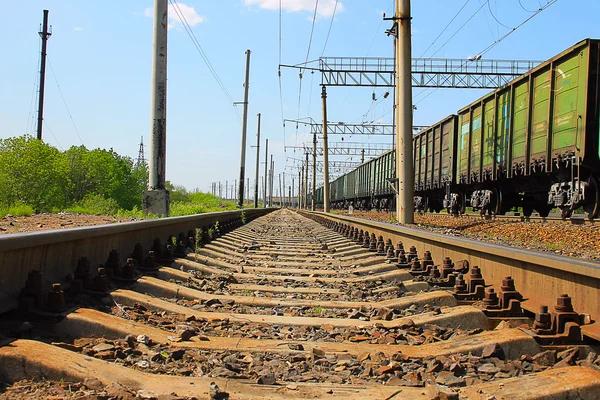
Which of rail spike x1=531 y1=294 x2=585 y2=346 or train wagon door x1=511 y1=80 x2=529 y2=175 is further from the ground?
train wagon door x1=511 y1=80 x2=529 y2=175

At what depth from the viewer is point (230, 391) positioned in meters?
2.62

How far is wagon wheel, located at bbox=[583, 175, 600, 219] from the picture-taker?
39.9 ft

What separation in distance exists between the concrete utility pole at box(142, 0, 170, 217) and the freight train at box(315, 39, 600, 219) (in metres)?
6.85

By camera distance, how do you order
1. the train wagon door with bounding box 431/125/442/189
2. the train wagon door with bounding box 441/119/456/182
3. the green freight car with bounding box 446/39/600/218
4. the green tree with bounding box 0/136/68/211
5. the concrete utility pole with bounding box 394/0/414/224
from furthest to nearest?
the green tree with bounding box 0/136/68/211, the train wagon door with bounding box 431/125/442/189, the train wagon door with bounding box 441/119/456/182, the concrete utility pole with bounding box 394/0/414/224, the green freight car with bounding box 446/39/600/218

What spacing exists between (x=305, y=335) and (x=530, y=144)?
12257 millimetres

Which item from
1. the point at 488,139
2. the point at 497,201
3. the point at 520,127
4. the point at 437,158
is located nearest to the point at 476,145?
the point at 488,139

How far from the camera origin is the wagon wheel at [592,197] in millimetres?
12172

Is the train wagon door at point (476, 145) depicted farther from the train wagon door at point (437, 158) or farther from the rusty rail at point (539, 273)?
the rusty rail at point (539, 273)

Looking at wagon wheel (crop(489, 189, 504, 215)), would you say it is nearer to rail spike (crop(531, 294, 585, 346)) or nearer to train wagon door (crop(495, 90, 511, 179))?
train wagon door (crop(495, 90, 511, 179))

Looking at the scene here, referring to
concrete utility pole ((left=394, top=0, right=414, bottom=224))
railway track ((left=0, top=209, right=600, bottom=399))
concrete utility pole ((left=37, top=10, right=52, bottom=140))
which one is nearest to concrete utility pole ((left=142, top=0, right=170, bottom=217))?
railway track ((left=0, top=209, right=600, bottom=399))

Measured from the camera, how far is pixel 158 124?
10.9 metres

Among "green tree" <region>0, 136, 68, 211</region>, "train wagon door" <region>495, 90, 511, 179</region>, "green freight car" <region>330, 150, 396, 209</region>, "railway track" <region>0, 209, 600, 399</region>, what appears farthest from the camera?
"green freight car" <region>330, 150, 396, 209</region>

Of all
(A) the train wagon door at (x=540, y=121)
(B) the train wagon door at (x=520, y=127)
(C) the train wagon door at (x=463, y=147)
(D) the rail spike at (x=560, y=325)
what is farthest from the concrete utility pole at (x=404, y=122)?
(D) the rail spike at (x=560, y=325)

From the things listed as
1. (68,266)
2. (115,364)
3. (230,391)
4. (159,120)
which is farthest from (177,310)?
(159,120)
